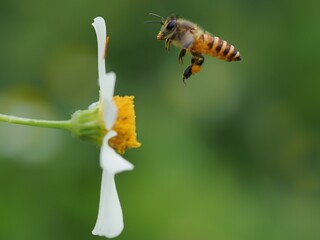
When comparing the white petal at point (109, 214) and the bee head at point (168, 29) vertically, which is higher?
the bee head at point (168, 29)

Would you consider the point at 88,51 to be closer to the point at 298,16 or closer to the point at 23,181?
the point at 298,16

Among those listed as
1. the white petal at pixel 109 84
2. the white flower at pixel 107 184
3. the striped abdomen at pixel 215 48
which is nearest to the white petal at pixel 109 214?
the white flower at pixel 107 184

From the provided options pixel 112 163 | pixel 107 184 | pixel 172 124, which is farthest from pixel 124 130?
pixel 172 124

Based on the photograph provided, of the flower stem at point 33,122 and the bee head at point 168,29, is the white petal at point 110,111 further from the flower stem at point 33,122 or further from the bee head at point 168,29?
the bee head at point 168,29

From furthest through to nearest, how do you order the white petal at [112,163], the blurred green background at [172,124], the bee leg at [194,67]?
1. the blurred green background at [172,124]
2. the bee leg at [194,67]
3. the white petal at [112,163]

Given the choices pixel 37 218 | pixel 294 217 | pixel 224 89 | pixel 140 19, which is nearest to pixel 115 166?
pixel 37 218

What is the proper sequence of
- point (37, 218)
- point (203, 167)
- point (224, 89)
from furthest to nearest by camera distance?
point (224, 89), point (203, 167), point (37, 218)
